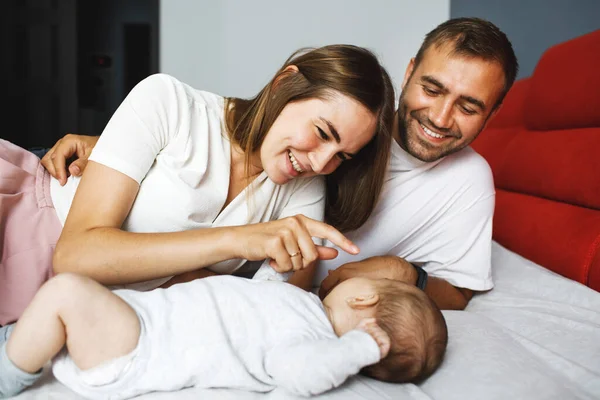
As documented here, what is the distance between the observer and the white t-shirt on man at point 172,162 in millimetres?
1200

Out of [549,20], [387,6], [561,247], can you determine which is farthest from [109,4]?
[561,247]

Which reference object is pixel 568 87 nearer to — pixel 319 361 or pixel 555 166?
pixel 555 166

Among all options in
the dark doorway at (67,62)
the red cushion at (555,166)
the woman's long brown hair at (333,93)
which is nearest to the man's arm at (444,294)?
the woman's long brown hair at (333,93)

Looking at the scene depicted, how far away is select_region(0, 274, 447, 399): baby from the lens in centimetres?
92

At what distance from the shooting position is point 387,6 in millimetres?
3846

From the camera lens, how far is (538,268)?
67.4 inches

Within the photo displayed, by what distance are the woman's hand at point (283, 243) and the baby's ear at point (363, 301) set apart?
94 millimetres

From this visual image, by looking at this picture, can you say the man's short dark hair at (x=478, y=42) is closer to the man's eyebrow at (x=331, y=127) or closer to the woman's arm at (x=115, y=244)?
the man's eyebrow at (x=331, y=127)

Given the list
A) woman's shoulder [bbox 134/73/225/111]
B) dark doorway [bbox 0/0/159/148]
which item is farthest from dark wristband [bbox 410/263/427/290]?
dark doorway [bbox 0/0/159/148]

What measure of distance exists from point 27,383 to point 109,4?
3.36 metres

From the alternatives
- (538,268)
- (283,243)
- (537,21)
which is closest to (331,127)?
(283,243)

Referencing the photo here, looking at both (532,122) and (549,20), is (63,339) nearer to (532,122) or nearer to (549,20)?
(532,122)

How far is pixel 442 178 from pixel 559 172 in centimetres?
52

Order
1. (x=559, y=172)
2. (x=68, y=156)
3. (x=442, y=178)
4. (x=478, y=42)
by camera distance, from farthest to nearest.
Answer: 1. (x=559, y=172)
2. (x=442, y=178)
3. (x=478, y=42)
4. (x=68, y=156)
